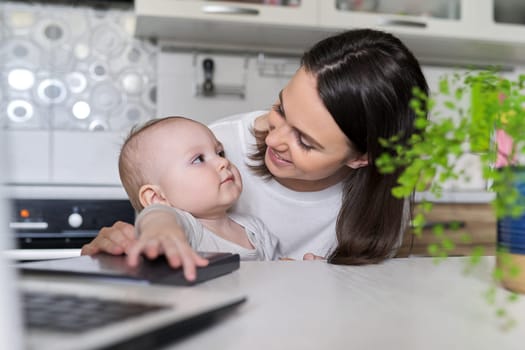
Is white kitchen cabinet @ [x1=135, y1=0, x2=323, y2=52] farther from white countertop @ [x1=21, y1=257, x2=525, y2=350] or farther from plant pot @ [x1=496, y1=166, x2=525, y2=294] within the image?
plant pot @ [x1=496, y1=166, x2=525, y2=294]

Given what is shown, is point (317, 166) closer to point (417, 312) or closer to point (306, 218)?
point (306, 218)

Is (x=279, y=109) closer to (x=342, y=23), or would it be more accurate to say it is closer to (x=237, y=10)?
(x=237, y=10)

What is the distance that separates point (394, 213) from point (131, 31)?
167 cm

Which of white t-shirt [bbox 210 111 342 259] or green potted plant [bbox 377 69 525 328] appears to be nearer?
green potted plant [bbox 377 69 525 328]

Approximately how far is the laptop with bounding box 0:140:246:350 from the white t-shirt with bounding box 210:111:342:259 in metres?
0.85

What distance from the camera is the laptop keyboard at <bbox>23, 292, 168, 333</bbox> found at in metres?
0.40

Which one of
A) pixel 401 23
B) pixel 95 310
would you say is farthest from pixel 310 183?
pixel 401 23

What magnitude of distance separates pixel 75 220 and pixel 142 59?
873 mm

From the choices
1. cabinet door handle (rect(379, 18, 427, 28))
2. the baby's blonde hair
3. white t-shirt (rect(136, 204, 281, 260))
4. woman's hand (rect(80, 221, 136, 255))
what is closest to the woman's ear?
white t-shirt (rect(136, 204, 281, 260))

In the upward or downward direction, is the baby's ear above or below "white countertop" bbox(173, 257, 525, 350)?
below

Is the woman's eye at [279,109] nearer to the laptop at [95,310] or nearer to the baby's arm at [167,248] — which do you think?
the baby's arm at [167,248]

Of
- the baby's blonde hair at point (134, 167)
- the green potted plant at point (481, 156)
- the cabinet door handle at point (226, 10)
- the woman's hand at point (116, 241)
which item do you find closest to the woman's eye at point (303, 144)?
the baby's blonde hair at point (134, 167)

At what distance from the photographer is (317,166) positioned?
1235mm

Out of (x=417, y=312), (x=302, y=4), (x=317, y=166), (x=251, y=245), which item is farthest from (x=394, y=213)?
(x=302, y=4)
